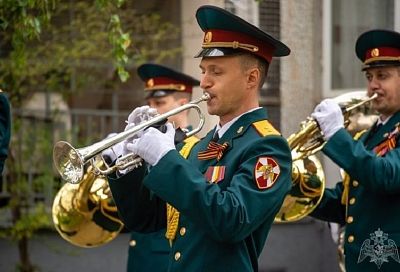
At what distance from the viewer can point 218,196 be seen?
373 cm

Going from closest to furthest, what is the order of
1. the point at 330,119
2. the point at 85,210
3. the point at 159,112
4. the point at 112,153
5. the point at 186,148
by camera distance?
the point at 112,153 → the point at 186,148 → the point at 330,119 → the point at 85,210 → the point at 159,112

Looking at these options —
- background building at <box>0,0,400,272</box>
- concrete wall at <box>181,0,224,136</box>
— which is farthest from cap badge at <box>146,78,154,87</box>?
concrete wall at <box>181,0,224,136</box>

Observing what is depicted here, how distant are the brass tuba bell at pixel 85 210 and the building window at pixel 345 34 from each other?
368 centimetres

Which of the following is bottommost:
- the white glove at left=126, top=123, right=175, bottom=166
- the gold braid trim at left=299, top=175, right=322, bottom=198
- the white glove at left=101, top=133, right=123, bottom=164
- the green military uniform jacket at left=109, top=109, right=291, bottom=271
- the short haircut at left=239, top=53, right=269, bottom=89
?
the gold braid trim at left=299, top=175, right=322, bottom=198

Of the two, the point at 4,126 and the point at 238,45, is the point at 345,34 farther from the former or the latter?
the point at 238,45

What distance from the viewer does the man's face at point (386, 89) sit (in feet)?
17.9

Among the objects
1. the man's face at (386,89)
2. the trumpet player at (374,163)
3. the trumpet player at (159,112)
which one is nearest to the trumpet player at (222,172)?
the trumpet player at (159,112)

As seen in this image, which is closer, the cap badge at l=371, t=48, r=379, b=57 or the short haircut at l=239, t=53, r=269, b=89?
the short haircut at l=239, t=53, r=269, b=89

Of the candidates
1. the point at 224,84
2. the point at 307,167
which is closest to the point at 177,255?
the point at 224,84

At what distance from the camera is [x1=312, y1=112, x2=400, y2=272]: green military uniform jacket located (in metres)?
5.07

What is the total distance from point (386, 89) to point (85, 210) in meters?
1.91

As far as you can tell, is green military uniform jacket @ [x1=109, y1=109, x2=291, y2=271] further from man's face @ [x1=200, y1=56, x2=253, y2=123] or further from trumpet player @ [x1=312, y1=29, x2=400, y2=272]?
trumpet player @ [x1=312, y1=29, x2=400, y2=272]

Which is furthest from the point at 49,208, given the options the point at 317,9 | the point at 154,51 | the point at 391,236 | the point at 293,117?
the point at 391,236

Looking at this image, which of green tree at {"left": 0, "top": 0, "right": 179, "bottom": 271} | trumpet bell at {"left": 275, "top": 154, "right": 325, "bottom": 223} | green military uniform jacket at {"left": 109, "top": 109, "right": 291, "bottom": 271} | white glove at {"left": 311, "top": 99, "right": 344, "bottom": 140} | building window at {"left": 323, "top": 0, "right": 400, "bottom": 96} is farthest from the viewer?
building window at {"left": 323, "top": 0, "right": 400, "bottom": 96}
